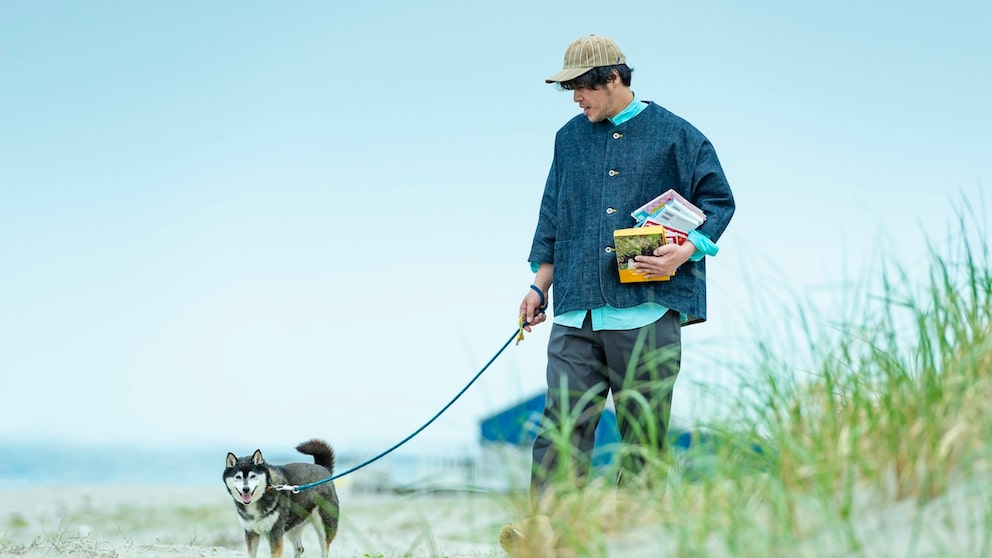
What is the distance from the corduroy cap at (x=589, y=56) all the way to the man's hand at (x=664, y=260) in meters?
0.77

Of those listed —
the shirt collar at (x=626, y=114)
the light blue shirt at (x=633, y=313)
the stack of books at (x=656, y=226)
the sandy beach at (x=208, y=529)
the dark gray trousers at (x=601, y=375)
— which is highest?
the shirt collar at (x=626, y=114)

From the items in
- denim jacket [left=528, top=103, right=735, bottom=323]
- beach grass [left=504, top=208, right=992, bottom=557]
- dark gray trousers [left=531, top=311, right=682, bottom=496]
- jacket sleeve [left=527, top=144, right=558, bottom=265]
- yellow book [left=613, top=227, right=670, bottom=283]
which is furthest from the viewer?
jacket sleeve [left=527, top=144, right=558, bottom=265]

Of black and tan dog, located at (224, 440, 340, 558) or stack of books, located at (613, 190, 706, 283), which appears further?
black and tan dog, located at (224, 440, 340, 558)

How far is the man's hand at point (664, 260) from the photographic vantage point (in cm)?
348

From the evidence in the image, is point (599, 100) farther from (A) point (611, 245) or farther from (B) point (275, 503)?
(B) point (275, 503)

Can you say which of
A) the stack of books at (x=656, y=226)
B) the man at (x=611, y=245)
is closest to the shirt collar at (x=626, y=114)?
the man at (x=611, y=245)

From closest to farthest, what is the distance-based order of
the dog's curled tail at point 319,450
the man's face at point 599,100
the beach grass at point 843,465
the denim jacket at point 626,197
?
the beach grass at point 843,465, the denim jacket at point 626,197, the man's face at point 599,100, the dog's curled tail at point 319,450

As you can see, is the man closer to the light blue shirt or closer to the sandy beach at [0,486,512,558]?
the light blue shirt

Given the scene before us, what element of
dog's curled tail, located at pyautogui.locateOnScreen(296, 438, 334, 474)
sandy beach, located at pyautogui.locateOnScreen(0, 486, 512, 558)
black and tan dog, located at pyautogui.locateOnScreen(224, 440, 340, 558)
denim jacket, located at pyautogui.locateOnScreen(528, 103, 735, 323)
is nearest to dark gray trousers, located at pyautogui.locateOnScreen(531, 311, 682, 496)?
denim jacket, located at pyautogui.locateOnScreen(528, 103, 735, 323)

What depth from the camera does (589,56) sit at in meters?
3.69

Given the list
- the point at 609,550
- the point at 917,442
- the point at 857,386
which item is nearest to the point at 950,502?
the point at 917,442

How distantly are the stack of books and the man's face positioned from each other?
0.46m

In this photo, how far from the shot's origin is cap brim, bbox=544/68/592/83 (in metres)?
3.68

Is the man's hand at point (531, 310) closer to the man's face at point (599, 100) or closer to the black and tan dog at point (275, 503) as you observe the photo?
the man's face at point (599, 100)
